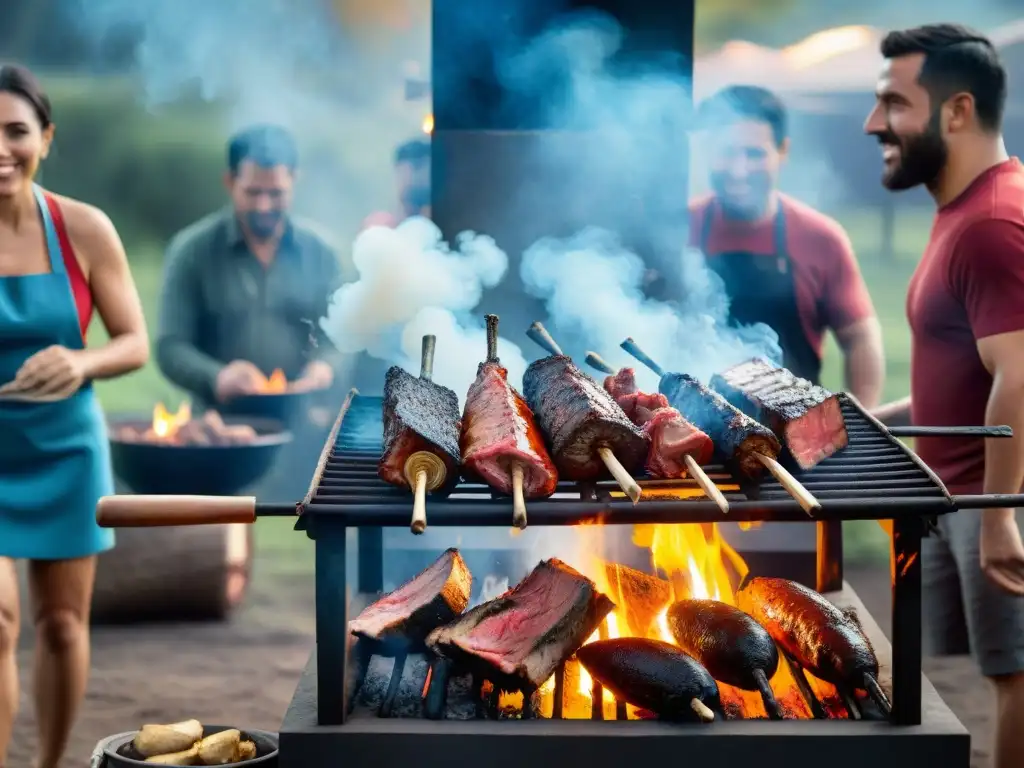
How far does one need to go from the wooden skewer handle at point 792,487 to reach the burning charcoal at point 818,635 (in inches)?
16.8

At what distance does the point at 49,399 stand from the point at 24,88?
107 centimetres

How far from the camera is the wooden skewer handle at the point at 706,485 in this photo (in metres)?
2.40

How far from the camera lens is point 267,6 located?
12.9 metres

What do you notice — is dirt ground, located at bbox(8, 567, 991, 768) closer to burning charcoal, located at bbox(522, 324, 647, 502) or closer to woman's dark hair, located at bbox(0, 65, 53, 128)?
woman's dark hair, located at bbox(0, 65, 53, 128)

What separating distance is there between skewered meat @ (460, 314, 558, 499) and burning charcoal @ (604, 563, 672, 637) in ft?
2.14

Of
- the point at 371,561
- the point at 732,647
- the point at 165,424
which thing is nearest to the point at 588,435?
the point at 732,647

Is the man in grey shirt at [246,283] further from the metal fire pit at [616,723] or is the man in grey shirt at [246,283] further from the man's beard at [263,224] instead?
the metal fire pit at [616,723]

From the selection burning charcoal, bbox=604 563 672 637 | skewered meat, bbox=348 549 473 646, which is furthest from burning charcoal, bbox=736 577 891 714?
skewered meat, bbox=348 549 473 646

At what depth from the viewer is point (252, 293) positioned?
6727 millimetres

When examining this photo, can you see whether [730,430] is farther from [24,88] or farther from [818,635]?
[24,88]

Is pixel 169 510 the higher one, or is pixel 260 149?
pixel 260 149

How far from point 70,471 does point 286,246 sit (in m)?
2.94

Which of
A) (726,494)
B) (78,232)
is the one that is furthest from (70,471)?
(726,494)

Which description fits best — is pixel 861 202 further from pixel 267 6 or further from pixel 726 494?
pixel 726 494
